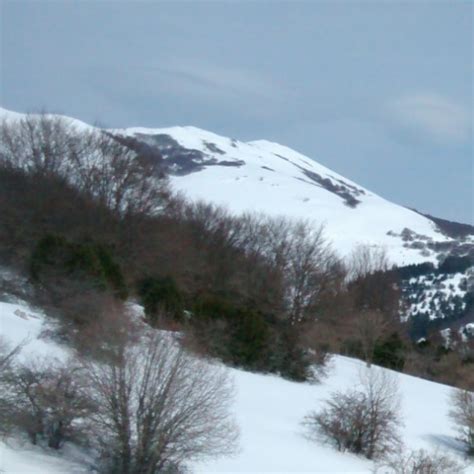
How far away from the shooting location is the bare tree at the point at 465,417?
28.4m

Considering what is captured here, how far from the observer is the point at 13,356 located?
675 inches

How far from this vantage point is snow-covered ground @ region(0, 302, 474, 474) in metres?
16.3

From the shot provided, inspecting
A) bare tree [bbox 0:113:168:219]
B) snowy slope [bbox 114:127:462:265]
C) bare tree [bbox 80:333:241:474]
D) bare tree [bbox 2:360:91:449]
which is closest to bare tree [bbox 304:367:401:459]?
bare tree [bbox 80:333:241:474]

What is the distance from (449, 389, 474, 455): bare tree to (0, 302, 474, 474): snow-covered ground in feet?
1.26

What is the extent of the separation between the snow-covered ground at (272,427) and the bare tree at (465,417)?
38 cm

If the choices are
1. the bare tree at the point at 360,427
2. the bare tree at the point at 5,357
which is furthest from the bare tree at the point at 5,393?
the bare tree at the point at 360,427

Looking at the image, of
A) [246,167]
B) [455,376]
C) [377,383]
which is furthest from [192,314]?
[246,167]

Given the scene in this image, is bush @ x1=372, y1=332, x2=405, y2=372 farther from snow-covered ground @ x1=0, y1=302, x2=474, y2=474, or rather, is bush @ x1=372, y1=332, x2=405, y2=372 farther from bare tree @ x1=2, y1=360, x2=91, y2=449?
bare tree @ x1=2, y1=360, x2=91, y2=449

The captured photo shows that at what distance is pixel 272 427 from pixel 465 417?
8030mm

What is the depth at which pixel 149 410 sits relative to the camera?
16.6 metres

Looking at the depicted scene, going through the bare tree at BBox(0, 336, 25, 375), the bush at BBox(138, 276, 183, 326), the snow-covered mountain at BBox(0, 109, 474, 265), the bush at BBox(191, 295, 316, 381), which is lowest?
the bare tree at BBox(0, 336, 25, 375)

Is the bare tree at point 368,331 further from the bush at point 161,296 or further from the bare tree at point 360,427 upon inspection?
the bare tree at point 360,427

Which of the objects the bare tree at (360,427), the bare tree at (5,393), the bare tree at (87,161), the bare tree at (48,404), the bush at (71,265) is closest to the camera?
the bare tree at (5,393)

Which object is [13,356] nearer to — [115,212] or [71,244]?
[71,244]
